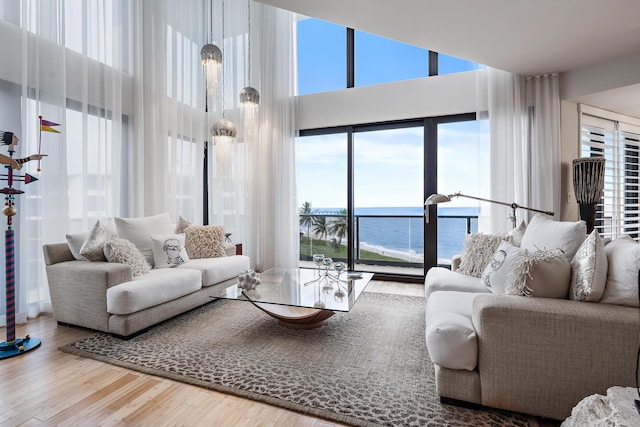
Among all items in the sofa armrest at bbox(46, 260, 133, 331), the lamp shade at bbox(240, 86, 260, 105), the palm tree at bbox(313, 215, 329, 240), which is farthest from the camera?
the palm tree at bbox(313, 215, 329, 240)

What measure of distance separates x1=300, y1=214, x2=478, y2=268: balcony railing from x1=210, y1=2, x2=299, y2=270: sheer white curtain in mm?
609

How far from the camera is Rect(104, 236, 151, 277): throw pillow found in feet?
9.16

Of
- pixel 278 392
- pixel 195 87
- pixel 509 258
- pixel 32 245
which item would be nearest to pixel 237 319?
pixel 278 392

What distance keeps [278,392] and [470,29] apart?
3270mm

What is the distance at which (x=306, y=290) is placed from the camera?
109 inches

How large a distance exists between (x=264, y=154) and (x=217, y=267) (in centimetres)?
221

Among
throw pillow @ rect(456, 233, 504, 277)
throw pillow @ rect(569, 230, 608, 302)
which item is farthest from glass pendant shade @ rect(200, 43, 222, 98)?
throw pillow @ rect(569, 230, 608, 302)

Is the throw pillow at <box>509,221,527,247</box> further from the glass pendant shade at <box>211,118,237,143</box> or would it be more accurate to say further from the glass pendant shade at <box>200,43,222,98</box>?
the glass pendant shade at <box>200,43,222,98</box>

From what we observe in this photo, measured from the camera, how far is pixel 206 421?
159 cm

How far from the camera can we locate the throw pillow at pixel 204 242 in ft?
12.4

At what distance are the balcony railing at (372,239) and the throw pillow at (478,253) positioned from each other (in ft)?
6.62

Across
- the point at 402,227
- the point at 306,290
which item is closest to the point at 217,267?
the point at 306,290

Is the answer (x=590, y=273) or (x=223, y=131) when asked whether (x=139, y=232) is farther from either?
(x=590, y=273)

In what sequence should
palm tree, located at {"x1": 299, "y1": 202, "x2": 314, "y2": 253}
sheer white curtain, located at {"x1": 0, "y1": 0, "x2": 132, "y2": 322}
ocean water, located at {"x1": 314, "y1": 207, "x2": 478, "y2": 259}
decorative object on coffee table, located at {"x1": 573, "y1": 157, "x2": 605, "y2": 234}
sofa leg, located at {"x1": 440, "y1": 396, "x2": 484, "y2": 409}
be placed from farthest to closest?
1. palm tree, located at {"x1": 299, "y1": 202, "x2": 314, "y2": 253}
2. ocean water, located at {"x1": 314, "y1": 207, "x2": 478, "y2": 259}
3. decorative object on coffee table, located at {"x1": 573, "y1": 157, "x2": 605, "y2": 234}
4. sheer white curtain, located at {"x1": 0, "y1": 0, "x2": 132, "y2": 322}
5. sofa leg, located at {"x1": 440, "y1": 396, "x2": 484, "y2": 409}
